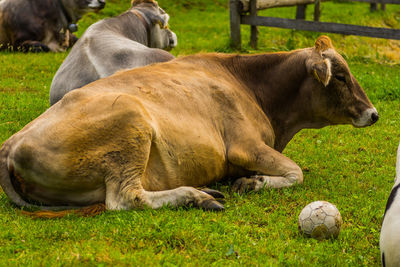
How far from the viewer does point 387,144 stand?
26.3 ft

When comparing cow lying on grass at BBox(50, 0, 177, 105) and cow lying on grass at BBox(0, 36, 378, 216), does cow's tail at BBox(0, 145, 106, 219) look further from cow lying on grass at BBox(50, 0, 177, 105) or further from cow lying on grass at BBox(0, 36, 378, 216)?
cow lying on grass at BBox(50, 0, 177, 105)

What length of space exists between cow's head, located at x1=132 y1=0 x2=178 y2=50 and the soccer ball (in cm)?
658

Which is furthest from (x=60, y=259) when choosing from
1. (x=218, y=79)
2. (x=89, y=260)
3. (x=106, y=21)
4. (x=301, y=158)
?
(x=106, y=21)

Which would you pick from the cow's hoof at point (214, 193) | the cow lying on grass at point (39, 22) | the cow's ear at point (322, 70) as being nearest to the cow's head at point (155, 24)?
the cow lying on grass at point (39, 22)

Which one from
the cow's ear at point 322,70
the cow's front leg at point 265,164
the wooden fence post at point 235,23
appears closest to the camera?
the cow's front leg at point 265,164

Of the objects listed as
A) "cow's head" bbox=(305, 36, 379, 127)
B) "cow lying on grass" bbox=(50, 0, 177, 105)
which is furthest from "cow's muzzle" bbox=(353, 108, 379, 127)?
"cow lying on grass" bbox=(50, 0, 177, 105)

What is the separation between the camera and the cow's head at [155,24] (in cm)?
1065

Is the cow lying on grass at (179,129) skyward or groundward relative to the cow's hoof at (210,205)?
skyward

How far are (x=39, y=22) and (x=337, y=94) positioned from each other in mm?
9099

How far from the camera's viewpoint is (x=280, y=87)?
698 cm

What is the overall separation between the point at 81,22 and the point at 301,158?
12.7m

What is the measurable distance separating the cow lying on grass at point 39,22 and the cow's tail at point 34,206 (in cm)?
884

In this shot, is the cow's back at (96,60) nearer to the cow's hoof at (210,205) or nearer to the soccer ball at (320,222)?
the cow's hoof at (210,205)

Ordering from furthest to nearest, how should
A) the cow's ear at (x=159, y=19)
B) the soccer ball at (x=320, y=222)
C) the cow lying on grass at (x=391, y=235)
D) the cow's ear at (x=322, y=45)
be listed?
the cow's ear at (x=159, y=19)
the cow's ear at (x=322, y=45)
the soccer ball at (x=320, y=222)
the cow lying on grass at (x=391, y=235)
